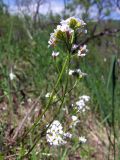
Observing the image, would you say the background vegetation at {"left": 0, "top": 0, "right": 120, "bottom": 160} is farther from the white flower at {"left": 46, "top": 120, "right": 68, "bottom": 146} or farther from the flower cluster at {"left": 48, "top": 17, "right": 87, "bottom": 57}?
the flower cluster at {"left": 48, "top": 17, "right": 87, "bottom": 57}

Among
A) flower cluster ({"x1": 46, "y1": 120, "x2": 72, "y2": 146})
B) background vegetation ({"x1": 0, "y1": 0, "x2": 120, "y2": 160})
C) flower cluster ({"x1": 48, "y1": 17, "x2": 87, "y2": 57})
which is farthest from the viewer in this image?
background vegetation ({"x1": 0, "y1": 0, "x2": 120, "y2": 160})

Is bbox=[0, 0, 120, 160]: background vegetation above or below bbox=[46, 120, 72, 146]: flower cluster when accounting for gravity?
above

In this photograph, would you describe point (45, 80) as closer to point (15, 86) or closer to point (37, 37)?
point (15, 86)

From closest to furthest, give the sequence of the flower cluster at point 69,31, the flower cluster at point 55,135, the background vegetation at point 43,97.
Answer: the flower cluster at point 69,31 < the flower cluster at point 55,135 < the background vegetation at point 43,97

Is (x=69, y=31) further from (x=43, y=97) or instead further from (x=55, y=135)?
(x=43, y=97)

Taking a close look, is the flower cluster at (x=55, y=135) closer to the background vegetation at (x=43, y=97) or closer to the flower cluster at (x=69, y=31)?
the background vegetation at (x=43, y=97)

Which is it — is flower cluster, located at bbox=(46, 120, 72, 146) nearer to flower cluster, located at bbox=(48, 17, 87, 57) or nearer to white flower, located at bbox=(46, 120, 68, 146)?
white flower, located at bbox=(46, 120, 68, 146)

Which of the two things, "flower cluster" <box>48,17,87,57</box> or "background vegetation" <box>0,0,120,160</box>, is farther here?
"background vegetation" <box>0,0,120,160</box>

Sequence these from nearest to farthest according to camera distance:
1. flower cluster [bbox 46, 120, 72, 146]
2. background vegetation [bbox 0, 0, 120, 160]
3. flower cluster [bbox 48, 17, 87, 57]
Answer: flower cluster [bbox 48, 17, 87, 57], flower cluster [bbox 46, 120, 72, 146], background vegetation [bbox 0, 0, 120, 160]

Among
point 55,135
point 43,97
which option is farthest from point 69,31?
point 43,97

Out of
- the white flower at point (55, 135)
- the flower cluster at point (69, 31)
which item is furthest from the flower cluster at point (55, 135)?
the flower cluster at point (69, 31)

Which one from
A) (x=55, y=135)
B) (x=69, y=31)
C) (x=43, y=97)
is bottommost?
(x=55, y=135)

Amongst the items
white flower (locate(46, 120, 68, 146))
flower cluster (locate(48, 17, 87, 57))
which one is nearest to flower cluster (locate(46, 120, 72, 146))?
white flower (locate(46, 120, 68, 146))
